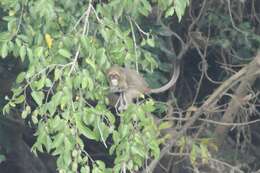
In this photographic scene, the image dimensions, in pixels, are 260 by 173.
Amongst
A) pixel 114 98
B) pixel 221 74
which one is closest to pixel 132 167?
pixel 114 98

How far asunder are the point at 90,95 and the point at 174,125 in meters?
1.82

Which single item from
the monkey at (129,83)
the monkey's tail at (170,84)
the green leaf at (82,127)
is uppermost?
the green leaf at (82,127)

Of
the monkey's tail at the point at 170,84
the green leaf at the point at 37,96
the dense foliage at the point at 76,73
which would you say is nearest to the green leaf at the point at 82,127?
the dense foliage at the point at 76,73

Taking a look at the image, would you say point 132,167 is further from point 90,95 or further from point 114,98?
point 114,98

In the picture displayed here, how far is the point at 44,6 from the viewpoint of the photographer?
4.08 metres

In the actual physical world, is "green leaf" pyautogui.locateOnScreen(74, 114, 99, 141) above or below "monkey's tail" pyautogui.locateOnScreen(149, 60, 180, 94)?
above

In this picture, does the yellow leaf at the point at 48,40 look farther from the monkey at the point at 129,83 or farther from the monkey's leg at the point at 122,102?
the monkey at the point at 129,83

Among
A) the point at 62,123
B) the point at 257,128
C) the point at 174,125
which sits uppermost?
the point at 62,123

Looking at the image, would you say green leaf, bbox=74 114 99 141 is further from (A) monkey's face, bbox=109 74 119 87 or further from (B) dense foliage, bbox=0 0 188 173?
(A) monkey's face, bbox=109 74 119 87

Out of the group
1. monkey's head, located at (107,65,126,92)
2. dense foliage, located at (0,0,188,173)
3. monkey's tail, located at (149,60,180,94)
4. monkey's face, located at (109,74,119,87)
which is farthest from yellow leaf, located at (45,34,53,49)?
monkey's tail, located at (149,60,180,94)

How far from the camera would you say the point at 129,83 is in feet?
18.4

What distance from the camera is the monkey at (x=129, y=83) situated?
513 cm

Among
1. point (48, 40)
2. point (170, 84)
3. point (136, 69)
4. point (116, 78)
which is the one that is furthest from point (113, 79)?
point (48, 40)

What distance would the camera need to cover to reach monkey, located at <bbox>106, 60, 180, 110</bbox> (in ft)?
16.8
